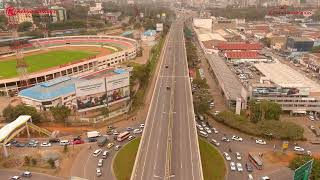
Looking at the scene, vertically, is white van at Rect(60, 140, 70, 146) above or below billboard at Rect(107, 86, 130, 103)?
below

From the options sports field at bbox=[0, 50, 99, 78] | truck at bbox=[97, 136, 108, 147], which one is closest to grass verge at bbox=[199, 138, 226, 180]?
truck at bbox=[97, 136, 108, 147]

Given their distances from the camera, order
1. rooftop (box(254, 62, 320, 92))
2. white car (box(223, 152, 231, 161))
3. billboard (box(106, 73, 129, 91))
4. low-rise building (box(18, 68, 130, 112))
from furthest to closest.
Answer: rooftop (box(254, 62, 320, 92)) < billboard (box(106, 73, 129, 91)) < low-rise building (box(18, 68, 130, 112)) < white car (box(223, 152, 231, 161))

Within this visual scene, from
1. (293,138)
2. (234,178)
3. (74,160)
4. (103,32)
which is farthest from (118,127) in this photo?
(103,32)

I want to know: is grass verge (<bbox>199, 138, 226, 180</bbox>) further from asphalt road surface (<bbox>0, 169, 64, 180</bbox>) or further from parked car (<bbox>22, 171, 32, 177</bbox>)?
parked car (<bbox>22, 171, 32, 177</bbox>)

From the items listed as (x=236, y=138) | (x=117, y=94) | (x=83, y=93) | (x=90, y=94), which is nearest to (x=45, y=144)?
(x=83, y=93)

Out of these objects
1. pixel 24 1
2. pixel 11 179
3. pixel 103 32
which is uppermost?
pixel 24 1

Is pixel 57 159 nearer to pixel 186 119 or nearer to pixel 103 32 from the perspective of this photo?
pixel 186 119
